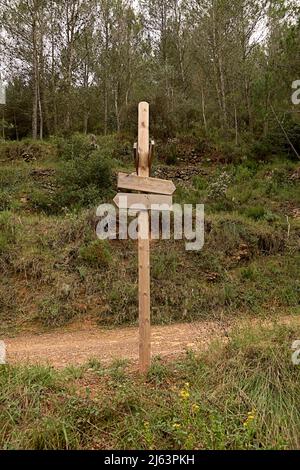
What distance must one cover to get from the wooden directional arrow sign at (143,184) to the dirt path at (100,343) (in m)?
1.94

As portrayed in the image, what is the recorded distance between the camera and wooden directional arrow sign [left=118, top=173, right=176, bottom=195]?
4.93 meters

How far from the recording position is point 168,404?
416 centimetres

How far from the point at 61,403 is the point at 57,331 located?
4235 mm

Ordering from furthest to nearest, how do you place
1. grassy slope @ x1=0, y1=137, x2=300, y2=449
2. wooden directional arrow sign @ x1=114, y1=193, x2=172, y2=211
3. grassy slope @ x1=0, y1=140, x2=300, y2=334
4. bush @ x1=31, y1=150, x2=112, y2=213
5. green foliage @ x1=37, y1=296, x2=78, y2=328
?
bush @ x1=31, y1=150, x2=112, y2=213 < grassy slope @ x1=0, y1=140, x2=300, y2=334 < green foliage @ x1=37, y1=296, x2=78, y2=328 < wooden directional arrow sign @ x1=114, y1=193, x2=172, y2=211 < grassy slope @ x1=0, y1=137, x2=300, y2=449

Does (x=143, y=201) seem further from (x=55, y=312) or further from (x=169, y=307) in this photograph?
(x=169, y=307)

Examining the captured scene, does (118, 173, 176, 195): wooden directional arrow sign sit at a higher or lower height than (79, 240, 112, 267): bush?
higher

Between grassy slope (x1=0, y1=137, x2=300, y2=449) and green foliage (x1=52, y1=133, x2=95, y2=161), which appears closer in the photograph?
grassy slope (x1=0, y1=137, x2=300, y2=449)

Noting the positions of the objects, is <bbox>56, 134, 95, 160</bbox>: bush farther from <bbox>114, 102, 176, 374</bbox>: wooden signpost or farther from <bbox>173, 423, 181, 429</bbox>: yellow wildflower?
<bbox>173, 423, 181, 429</bbox>: yellow wildflower

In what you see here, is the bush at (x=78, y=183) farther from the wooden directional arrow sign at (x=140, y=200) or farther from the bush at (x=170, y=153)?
the wooden directional arrow sign at (x=140, y=200)

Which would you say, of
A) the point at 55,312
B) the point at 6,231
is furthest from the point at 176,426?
the point at 6,231

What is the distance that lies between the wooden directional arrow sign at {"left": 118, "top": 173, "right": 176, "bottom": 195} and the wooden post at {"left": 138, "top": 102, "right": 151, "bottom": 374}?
11cm

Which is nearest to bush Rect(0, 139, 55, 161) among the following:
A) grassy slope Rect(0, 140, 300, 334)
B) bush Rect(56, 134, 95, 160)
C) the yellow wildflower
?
bush Rect(56, 134, 95, 160)

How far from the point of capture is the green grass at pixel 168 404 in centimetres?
368

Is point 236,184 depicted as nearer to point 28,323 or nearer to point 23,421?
point 28,323
